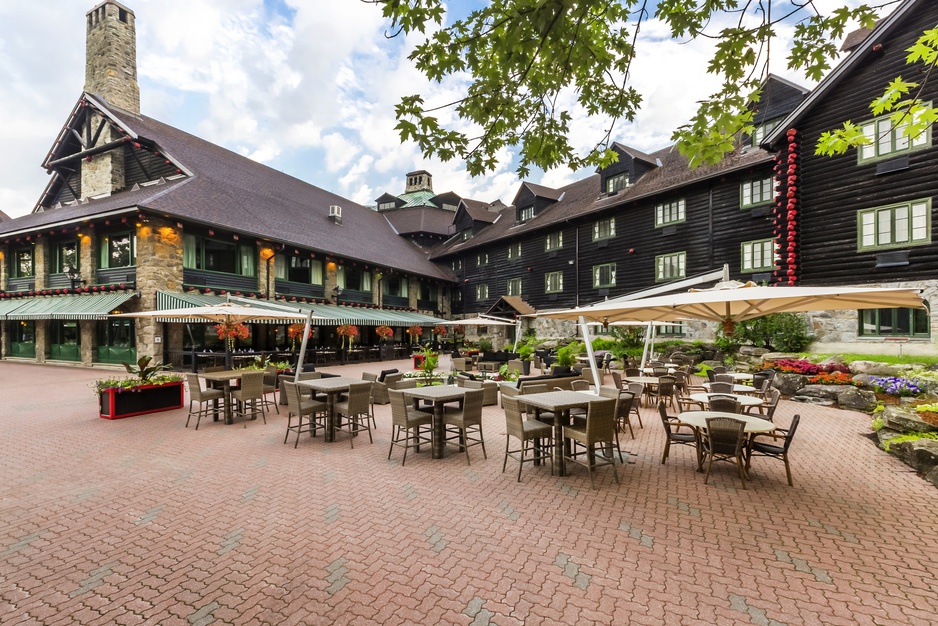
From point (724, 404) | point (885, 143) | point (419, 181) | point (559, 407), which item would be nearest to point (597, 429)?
point (559, 407)

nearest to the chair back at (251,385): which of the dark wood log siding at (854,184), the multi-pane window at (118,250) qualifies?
the multi-pane window at (118,250)

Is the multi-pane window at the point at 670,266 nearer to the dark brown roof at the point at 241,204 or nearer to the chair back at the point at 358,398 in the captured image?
the dark brown roof at the point at 241,204

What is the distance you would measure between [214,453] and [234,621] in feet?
14.5

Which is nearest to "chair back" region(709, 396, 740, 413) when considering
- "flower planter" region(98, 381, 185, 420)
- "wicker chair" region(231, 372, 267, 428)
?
"wicker chair" region(231, 372, 267, 428)

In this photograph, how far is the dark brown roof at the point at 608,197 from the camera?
1689 cm

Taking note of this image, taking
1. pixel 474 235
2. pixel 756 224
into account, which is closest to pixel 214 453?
pixel 756 224

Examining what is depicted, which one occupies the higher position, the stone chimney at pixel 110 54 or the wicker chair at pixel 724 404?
the stone chimney at pixel 110 54

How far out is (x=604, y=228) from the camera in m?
21.9

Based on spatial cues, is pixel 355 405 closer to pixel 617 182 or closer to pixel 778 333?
pixel 778 333

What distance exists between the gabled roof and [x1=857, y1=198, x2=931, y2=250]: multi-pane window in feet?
11.6

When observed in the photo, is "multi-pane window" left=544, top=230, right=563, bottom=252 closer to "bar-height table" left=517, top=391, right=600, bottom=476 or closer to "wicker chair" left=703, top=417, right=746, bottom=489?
"bar-height table" left=517, top=391, right=600, bottom=476

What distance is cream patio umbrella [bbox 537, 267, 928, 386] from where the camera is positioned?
4.27 metres

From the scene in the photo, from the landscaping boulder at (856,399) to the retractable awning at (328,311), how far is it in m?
17.3

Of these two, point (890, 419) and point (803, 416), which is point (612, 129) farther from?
point (803, 416)
